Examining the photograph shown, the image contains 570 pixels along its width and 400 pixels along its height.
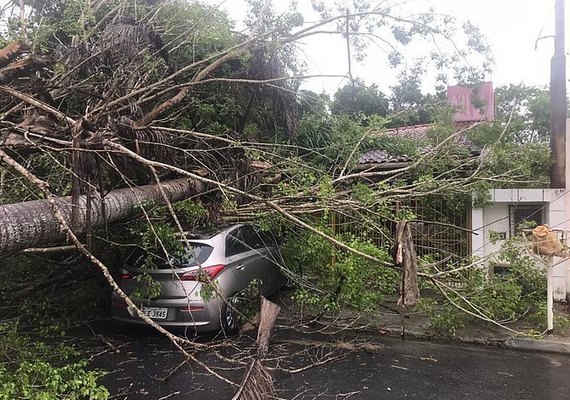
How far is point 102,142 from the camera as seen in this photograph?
149 inches

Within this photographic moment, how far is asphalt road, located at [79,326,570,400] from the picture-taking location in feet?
14.5

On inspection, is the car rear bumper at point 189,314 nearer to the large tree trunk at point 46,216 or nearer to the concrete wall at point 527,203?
the large tree trunk at point 46,216

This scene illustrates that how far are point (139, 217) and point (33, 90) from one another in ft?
6.16

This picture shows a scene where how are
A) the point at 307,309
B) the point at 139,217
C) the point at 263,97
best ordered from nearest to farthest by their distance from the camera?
the point at 139,217
the point at 307,309
the point at 263,97

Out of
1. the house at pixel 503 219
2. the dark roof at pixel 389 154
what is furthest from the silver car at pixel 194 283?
the house at pixel 503 219

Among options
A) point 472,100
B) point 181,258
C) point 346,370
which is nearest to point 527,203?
point 472,100

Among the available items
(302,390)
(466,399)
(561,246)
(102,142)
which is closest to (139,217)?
(102,142)

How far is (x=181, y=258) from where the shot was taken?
19.1 feet

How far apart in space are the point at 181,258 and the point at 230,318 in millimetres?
1131

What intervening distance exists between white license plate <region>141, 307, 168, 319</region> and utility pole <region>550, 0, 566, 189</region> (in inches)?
249

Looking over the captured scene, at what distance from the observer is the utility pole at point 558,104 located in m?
7.53

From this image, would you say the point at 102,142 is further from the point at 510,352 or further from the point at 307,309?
the point at 510,352

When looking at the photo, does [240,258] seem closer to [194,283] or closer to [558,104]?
[194,283]

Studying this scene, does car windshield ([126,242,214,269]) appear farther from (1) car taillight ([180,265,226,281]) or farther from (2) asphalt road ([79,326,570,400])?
(2) asphalt road ([79,326,570,400])
